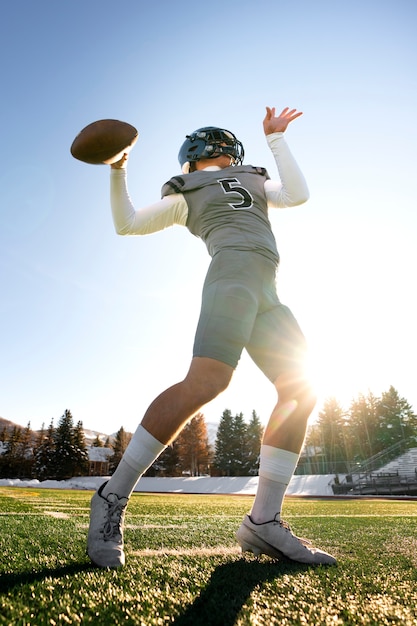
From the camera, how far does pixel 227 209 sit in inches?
90.3

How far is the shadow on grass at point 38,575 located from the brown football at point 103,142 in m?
1.95

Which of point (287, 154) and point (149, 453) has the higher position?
point (287, 154)

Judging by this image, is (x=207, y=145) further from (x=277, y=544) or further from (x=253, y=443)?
(x=253, y=443)

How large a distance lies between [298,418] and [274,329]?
1.57 feet

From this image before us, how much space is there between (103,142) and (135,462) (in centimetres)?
166

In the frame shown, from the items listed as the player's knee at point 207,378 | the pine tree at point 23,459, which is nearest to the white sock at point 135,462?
the player's knee at point 207,378

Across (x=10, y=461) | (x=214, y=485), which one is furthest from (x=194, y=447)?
(x=10, y=461)

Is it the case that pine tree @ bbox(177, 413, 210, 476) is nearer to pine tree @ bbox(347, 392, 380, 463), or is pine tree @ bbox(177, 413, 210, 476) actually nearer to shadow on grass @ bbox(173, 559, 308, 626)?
pine tree @ bbox(347, 392, 380, 463)

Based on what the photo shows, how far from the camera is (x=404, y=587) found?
1.39 metres

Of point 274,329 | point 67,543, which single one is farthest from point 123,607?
point 274,329

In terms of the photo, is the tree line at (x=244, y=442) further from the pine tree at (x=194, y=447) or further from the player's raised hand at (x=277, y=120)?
the player's raised hand at (x=277, y=120)

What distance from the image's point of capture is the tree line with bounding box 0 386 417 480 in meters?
49.1

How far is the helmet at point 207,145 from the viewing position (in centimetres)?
268

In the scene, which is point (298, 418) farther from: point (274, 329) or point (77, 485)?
point (77, 485)
